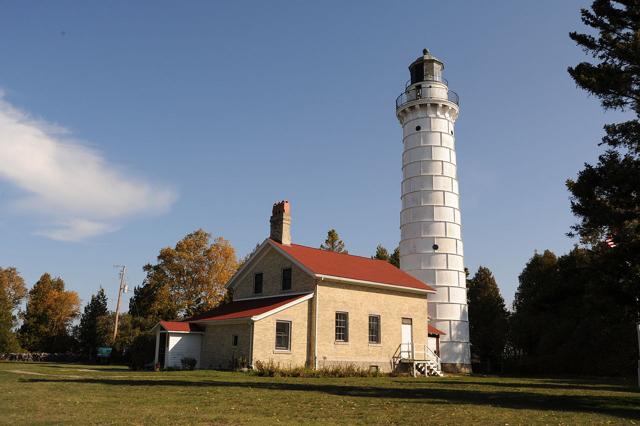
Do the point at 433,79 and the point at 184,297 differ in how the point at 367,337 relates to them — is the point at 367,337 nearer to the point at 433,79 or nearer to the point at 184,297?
the point at 433,79

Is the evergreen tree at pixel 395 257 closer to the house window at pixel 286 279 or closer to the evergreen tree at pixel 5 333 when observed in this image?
the house window at pixel 286 279

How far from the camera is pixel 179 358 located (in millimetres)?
26500

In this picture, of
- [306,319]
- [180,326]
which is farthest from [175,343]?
[306,319]

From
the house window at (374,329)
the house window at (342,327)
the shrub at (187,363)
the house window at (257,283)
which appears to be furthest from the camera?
the house window at (257,283)

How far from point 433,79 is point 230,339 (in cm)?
2331

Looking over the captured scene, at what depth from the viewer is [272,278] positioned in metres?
28.3

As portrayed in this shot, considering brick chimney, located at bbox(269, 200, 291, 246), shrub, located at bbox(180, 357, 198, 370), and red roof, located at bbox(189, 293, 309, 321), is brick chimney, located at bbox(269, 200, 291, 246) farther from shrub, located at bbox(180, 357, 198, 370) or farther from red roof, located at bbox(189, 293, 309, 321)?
shrub, located at bbox(180, 357, 198, 370)

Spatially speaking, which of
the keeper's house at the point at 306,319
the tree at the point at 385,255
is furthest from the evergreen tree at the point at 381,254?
the keeper's house at the point at 306,319

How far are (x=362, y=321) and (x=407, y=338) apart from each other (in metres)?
3.51

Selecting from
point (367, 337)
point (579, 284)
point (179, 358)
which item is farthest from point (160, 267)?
point (579, 284)

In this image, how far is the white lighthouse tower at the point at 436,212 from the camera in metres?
34.9

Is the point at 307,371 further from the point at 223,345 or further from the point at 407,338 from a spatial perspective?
the point at 407,338

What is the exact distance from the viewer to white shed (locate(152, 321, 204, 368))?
26188 mm

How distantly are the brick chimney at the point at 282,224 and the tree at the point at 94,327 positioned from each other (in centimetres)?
2222
